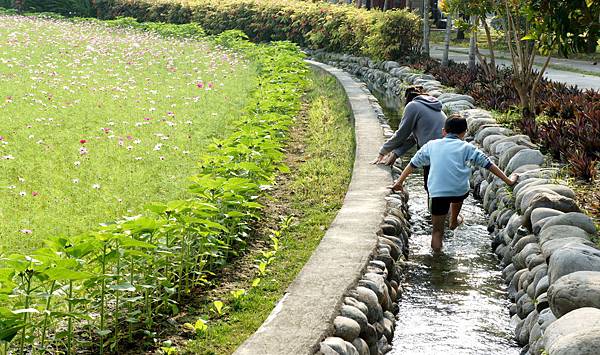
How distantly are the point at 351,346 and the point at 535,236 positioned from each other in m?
2.58

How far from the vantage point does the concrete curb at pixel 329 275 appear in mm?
4707

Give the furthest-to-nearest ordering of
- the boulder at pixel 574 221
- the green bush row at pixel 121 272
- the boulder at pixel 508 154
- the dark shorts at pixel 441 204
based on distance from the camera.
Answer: the boulder at pixel 508 154
the dark shorts at pixel 441 204
the boulder at pixel 574 221
the green bush row at pixel 121 272

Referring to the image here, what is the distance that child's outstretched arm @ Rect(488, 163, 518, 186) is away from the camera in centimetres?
765

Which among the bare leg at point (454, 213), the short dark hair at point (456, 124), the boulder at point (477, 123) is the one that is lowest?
the bare leg at point (454, 213)

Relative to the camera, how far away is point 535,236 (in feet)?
22.6

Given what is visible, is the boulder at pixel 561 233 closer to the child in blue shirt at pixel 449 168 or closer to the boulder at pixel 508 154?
the child in blue shirt at pixel 449 168

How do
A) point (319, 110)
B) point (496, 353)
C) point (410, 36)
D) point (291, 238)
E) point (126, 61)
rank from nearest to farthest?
point (496, 353), point (291, 238), point (319, 110), point (126, 61), point (410, 36)

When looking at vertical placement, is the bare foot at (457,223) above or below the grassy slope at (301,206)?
below

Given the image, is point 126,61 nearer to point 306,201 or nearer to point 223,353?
point 306,201

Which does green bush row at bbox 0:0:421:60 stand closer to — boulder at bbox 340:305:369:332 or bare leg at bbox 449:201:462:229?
bare leg at bbox 449:201:462:229

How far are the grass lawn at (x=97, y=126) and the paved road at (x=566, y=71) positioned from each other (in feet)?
22.0

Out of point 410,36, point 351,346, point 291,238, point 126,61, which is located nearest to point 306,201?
point 291,238

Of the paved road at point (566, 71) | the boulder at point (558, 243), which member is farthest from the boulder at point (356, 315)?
the paved road at point (566, 71)

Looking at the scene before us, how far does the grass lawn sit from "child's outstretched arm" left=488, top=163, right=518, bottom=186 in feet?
9.08
